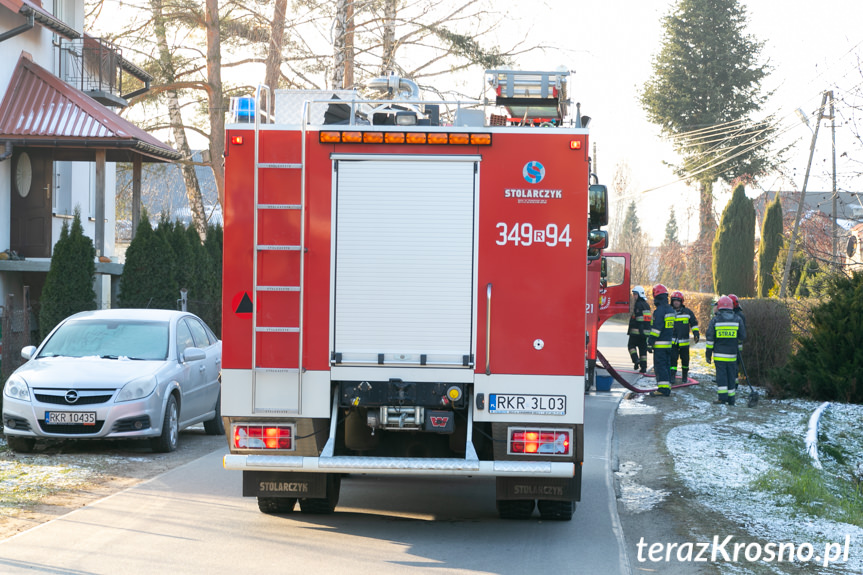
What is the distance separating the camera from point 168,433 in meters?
11.2

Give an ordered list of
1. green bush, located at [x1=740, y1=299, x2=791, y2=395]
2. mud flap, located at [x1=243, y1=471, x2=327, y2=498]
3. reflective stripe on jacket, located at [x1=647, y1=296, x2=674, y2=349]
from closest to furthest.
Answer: mud flap, located at [x1=243, y1=471, x2=327, y2=498] → reflective stripe on jacket, located at [x1=647, y1=296, x2=674, y2=349] → green bush, located at [x1=740, y1=299, x2=791, y2=395]

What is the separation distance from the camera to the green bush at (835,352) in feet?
53.1

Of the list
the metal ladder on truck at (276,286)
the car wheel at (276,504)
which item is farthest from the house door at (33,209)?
the metal ladder on truck at (276,286)

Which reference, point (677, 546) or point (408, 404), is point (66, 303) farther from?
point (677, 546)

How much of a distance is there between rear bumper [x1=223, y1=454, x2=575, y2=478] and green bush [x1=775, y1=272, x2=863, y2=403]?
1091 cm

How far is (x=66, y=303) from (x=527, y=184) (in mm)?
13261

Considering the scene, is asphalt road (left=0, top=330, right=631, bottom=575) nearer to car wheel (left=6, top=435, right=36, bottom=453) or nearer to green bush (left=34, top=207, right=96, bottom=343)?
car wheel (left=6, top=435, right=36, bottom=453)

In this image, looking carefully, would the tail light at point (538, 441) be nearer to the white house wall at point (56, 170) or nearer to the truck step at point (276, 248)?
the truck step at point (276, 248)

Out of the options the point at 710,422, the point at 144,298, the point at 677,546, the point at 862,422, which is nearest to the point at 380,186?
the point at 677,546

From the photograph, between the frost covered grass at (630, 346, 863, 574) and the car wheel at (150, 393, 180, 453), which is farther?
the car wheel at (150, 393, 180, 453)

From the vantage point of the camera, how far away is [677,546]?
725 centimetres

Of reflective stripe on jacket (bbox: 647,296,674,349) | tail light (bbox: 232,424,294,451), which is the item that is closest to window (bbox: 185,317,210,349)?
tail light (bbox: 232,424,294,451)

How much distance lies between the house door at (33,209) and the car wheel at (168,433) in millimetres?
13108

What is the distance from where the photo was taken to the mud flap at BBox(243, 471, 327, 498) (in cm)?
752
